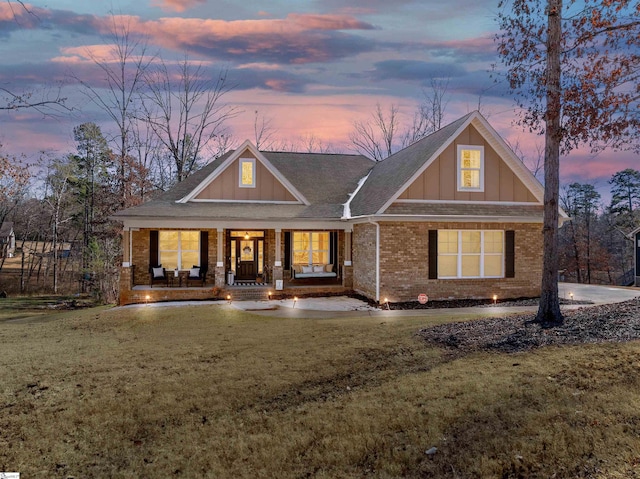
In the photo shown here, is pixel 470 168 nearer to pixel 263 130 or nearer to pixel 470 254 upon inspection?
pixel 470 254

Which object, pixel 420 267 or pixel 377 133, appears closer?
pixel 420 267

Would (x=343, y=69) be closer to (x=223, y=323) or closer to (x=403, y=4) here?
(x=403, y=4)

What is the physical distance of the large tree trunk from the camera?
8664mm

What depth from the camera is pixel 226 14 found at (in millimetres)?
16328

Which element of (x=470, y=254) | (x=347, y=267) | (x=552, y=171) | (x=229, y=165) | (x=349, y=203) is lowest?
(x=347, y=267)

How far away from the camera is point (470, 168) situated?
1514 centimetres

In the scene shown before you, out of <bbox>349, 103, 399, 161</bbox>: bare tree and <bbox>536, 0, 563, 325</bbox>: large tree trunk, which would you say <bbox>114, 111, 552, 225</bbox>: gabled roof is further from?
<bbox>349, 103, 399, 161</bbox>: bare tree

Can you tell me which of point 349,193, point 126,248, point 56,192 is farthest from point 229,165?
point 56,192

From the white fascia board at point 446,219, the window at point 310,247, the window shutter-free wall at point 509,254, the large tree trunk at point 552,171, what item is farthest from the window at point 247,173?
the large tree trunk at point 552,171

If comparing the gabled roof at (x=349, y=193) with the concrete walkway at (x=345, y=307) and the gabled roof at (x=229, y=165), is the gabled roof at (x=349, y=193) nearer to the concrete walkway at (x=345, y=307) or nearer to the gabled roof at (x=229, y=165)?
the gabled roof at (x=229, y=165)

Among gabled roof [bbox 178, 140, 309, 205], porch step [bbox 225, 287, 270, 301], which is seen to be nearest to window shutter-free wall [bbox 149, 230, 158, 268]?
gabled roof [bbox 178, 140, 309, 205]

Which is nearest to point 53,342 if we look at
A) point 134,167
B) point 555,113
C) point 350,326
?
point 350,326

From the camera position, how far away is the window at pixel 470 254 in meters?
14.8

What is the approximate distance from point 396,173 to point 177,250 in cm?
925
